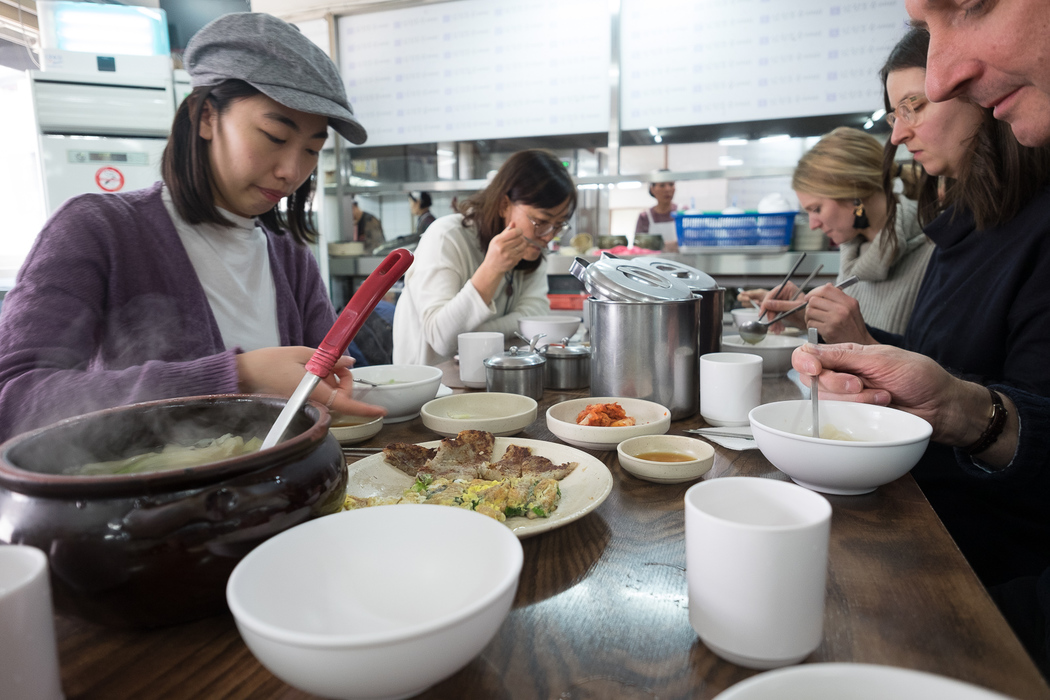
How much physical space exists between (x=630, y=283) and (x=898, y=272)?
2.10 m

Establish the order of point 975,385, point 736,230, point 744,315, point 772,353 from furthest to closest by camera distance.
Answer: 1. point 736,230
2. point 744,315
3. point 772,353
4. point 975,385

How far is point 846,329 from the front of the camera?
1921 millimetres

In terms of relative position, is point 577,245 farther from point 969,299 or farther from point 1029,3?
point 1029,3

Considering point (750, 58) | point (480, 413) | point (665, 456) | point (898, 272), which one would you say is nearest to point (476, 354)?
point (480, 413)

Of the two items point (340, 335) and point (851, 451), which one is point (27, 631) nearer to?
point (340, 335)

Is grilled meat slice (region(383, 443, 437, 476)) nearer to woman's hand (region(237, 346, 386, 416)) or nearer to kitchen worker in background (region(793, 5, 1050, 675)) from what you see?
woman's hand (region(237, 346, 386, 416))

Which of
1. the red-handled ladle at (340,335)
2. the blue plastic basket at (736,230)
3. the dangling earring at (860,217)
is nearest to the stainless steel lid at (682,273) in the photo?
the red-handled ladle at (340,335)

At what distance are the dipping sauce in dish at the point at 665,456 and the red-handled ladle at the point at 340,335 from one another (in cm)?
52

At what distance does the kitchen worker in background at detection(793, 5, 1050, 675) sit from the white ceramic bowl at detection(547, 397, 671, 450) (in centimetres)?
30

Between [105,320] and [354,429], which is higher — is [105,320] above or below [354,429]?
above

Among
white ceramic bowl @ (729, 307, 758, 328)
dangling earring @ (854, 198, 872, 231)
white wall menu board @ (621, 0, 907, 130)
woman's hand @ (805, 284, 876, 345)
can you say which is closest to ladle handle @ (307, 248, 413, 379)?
woman's hand @ (805, 284, 876, 345)

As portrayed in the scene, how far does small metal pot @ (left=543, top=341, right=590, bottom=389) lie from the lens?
1.67 metres

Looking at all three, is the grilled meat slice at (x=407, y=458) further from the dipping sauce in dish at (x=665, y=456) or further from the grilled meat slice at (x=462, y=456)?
the dipping sauce in dish at (x=665, y=456)

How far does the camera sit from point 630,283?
1323mm
